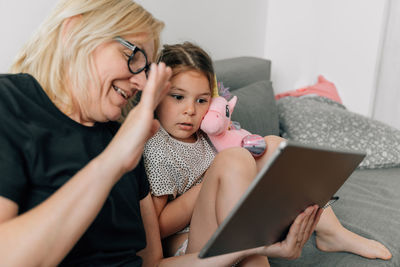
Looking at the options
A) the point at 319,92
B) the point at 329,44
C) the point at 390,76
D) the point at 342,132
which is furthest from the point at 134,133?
the point at 390,76

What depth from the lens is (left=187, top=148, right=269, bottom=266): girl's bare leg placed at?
102 centimetres

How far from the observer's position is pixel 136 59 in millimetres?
941

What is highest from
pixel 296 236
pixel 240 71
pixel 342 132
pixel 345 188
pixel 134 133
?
pixel 134 133

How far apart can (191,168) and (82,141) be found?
0.47 m

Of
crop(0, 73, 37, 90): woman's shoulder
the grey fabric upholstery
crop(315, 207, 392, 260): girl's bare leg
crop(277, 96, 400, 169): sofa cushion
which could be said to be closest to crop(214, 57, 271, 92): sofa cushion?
crop(277, 96, 400, 169): sofa cushion

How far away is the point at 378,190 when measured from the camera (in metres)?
1.83

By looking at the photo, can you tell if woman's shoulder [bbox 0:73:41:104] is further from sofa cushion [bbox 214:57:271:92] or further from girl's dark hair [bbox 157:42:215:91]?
sofa cushion [bbox 214:57:271:92]

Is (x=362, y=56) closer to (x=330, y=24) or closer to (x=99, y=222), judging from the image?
(x=330, y=24)

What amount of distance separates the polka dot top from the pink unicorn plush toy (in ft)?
0.23

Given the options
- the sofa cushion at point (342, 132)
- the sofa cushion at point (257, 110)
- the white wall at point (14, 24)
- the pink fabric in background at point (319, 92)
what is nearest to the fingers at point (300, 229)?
the sofa cushion at point (257, 110)

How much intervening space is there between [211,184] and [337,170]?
1.06 feet

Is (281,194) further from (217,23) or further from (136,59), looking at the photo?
(217,23)

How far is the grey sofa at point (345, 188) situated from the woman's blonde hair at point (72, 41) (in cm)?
83

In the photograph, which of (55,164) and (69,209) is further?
(55,164)
